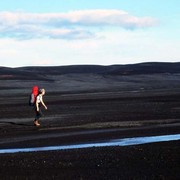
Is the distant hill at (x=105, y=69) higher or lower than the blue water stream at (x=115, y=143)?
lower

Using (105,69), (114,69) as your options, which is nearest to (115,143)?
(114,69)

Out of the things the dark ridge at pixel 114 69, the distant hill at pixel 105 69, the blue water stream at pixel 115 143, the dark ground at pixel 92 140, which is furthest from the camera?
the dark ridge at pixel 114 69

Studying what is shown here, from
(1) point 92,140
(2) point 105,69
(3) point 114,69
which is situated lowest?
(2) point 105,69

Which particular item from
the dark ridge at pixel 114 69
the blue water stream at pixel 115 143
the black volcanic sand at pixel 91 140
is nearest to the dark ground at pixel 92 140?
the black volcanic sand at pixel 91 140

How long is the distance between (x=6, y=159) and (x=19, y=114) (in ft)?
58.8

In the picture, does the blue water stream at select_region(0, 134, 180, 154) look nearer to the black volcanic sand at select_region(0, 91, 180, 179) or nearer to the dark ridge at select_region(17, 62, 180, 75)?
the black volcanic sand at select_region(0, 91, 180, 179)

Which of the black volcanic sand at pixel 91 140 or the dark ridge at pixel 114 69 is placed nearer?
the black volcanic sand at pixel 91 140

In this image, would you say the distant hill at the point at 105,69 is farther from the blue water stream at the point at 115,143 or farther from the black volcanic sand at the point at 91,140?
the blue water stream at the point at 115,143

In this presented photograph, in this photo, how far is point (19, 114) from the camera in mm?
33688

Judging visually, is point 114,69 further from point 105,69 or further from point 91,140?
point 91,140

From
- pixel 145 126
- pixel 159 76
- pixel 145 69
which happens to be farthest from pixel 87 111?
pixel 145 69

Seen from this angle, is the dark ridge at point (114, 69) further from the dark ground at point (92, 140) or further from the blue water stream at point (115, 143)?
the blue water stream at point (115, 143)

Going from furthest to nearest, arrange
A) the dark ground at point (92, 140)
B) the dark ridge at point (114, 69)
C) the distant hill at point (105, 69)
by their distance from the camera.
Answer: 1. the dark ridge at point (114, 69)
2. the distant hill at point (105, 69)
3. the dark ground at point (92, 140)

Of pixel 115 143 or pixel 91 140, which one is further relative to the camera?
pixel 91 140
